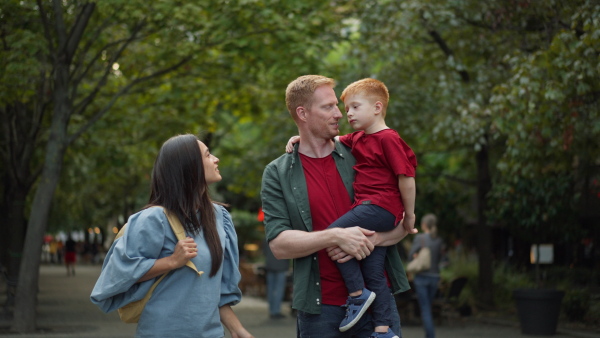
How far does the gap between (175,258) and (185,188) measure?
14.1 inches

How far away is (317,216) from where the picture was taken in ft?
13.3

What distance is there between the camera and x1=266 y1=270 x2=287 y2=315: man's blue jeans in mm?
16906

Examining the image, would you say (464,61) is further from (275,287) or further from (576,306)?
(275,287)

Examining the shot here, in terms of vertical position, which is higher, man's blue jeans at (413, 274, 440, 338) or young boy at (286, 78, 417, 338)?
young boy at (286, 78, 417, 338)

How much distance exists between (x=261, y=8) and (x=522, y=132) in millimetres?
5158

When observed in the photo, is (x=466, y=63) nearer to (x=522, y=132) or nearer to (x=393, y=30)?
(x=393, y=30)

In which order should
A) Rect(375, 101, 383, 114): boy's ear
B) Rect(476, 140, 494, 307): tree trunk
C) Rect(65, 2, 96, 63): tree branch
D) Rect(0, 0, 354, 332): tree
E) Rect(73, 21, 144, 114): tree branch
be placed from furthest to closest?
Rect(476, 140, 494, 307): tree trunk, Rect(73, 21, 144, 114): tree branch, Rect(65, 2, 96, 63): tree branch, Rect(0, 0, 354, 332): tree, Rect(375, 101, 383, 114): boy's ear

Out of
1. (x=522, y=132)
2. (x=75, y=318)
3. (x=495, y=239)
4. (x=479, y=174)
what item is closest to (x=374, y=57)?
(x=479, y=174)

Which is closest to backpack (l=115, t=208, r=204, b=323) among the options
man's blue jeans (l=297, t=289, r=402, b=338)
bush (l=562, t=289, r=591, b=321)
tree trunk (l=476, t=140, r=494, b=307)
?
man's blue jeans (l=297, t=289, r=402, b=338)

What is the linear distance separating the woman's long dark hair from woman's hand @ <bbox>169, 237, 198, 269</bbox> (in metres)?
0.14

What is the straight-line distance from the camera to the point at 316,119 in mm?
4094

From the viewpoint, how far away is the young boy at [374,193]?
3887 millimetres

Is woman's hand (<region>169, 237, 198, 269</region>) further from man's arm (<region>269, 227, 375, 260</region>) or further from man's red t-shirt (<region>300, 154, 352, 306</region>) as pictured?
man's red t-shirt (<region>300, 154, 352, 306</region>)

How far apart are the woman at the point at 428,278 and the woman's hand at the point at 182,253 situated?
31.2 ft
